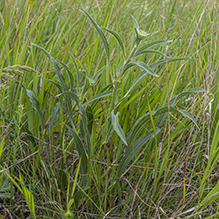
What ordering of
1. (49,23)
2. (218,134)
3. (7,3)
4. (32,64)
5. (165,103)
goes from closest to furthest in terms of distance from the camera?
(218,134) → (165,103) → (32,64) → (7,3) → (49,23)

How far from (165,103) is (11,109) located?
624 mm

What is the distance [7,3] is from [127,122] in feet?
3.53

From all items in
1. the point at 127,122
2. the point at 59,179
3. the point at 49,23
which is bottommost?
the point at 59,179

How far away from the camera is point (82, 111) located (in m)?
0.76

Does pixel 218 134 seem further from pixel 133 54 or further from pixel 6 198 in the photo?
pixel 6 198

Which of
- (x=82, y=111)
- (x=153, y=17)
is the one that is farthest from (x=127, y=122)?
(x=153, y=17)

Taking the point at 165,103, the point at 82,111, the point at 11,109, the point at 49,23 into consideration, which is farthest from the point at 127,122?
the point at 49,23

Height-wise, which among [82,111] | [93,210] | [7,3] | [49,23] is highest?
[7,3]

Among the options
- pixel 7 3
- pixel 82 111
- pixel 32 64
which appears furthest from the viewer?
pixel 7 3

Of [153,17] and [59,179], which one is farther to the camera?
[153,17]

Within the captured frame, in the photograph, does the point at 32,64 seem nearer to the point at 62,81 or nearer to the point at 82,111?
the point at 62,81

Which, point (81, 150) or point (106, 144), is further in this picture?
point (106, 144)

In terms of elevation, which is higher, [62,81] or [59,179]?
[62,81]

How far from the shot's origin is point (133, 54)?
2.58 ft
